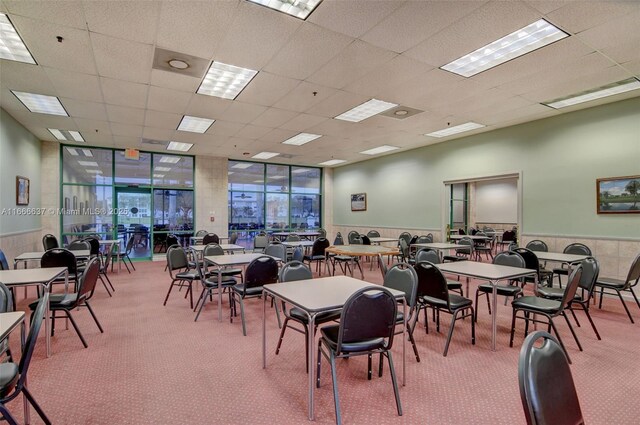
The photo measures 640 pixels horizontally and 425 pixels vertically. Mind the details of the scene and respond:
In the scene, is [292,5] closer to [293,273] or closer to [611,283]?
[293,273]

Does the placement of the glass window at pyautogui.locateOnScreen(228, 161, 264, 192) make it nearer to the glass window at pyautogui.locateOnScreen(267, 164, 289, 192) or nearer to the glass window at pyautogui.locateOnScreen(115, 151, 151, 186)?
the glass window at pyautogui.locateOnScreen(267, 164, 289, 192)

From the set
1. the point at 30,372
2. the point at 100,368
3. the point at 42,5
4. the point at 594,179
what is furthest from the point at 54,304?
the point at 594,179

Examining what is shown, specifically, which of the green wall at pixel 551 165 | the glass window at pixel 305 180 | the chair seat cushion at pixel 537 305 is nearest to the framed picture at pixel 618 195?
the green wall at pixel 551 165

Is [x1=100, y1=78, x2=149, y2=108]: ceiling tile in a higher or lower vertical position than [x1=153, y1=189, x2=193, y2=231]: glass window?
higher

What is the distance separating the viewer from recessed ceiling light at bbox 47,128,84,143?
25.4ft

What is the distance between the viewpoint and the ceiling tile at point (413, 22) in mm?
3092

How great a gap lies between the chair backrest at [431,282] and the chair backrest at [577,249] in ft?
12.8

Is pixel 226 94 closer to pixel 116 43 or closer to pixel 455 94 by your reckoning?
pixel 116 43

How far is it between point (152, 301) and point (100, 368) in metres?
2.43

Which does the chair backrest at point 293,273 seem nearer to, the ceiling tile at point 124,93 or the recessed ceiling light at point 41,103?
the ceiling tile at point 124,93

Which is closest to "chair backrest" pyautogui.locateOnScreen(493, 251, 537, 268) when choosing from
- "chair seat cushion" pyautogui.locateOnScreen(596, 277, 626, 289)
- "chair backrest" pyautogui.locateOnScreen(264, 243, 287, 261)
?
"chair seat cushion" pyautogui.locateOnScreen(596, 277, 626, 289)

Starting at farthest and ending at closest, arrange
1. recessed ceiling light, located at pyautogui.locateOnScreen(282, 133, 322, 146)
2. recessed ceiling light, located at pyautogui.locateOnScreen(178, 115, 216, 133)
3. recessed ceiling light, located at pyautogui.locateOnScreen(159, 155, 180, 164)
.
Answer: recessed ceiling light, located at pyautogui.locateOnScreen(159, 155, 180, 164) < recessed ceiling light, located at pyautogui.locateOnScreen(282, 133, 322, 146) < recessed ceiling light, located at pyautogui.locateOnScreen(178, 115, 216, 133)

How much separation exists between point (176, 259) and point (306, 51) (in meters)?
3.58

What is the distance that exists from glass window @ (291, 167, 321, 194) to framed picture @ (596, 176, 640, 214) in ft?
29.1
